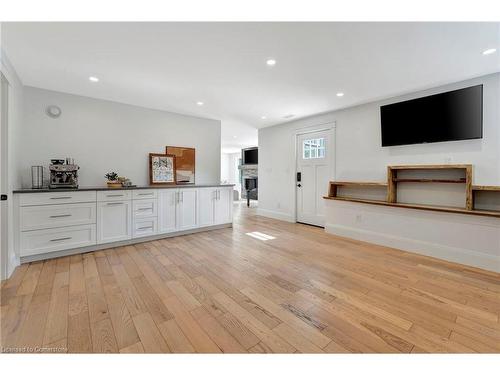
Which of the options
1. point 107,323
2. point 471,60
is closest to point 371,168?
point 471,60

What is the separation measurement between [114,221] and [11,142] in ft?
4.75

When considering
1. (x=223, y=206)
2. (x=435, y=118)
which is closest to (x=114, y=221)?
(x=223, y=206)

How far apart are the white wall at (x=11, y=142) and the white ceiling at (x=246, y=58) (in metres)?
0.14

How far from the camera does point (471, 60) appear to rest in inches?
94.6

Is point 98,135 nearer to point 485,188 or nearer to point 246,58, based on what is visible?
point 246,58

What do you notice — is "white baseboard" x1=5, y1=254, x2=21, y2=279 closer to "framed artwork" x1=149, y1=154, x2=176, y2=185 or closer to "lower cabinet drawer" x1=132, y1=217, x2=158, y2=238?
"lower cabinet drawer" x1=132, y1=217, x2=158, y2=238

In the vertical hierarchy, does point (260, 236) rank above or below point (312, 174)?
below

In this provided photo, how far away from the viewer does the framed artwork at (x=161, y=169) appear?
4.20m

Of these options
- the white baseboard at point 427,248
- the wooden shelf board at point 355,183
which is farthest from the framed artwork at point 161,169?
the white baseboard at point 427,248

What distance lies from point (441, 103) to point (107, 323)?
4473 mm

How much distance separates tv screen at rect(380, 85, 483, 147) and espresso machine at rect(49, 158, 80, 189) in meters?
4.77

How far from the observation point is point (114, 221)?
10.8 feet

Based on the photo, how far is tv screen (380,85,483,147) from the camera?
9.23 feet

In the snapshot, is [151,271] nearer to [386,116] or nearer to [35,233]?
[35,233]
